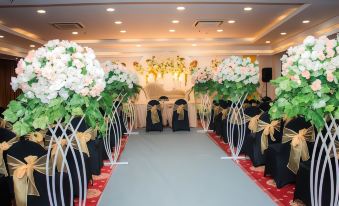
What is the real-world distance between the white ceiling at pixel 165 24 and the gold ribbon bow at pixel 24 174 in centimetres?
376

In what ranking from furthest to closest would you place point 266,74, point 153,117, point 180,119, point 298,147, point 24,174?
point 266,74 < point 180,119 < point 153,117 < point 298,147 < point 24,174

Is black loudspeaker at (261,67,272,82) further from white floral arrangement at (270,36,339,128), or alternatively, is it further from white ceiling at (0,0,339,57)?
white floral arrangement at (270,36,339,128)

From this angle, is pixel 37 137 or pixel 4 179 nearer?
pixel 4 179

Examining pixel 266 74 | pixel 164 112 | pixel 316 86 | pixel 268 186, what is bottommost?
pixel 268 186

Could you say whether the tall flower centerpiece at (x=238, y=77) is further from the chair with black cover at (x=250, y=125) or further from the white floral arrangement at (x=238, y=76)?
the chair with black cover at (x=250, y=125)

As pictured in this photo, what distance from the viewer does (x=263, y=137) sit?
→ 5.24 meters

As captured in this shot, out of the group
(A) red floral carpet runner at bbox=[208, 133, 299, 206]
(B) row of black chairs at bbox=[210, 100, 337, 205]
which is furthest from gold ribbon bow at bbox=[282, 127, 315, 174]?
(A) red floral carpet runner at bbox=[208, 133, 299, 206]

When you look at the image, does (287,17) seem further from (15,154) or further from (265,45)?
(15,154)

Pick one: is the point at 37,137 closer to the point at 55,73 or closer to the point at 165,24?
the point at 55,73

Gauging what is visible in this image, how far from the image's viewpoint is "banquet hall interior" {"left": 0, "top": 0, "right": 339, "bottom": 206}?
2725 mm

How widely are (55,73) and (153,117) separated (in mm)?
7081

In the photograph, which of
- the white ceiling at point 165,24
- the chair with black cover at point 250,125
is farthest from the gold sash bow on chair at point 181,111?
the chair with black cover at point 250,125

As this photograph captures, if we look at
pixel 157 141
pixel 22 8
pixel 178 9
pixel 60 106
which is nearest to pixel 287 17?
pixel 178 9

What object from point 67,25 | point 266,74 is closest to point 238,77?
point 67,25
